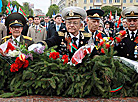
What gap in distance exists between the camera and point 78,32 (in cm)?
405

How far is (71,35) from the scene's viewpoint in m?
3.98

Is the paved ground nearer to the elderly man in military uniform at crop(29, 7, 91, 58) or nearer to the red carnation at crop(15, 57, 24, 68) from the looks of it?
the red carnation at crop(15, 57, 24, 68)

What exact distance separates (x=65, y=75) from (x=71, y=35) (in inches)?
43.1

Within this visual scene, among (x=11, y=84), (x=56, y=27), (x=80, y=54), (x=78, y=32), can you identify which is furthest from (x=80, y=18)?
(x=56, y=27)

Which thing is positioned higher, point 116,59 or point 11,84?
point 116,59

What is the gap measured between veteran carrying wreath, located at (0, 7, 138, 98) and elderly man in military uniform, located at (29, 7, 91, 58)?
0.66 metres

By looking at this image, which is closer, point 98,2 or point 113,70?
point 113,70

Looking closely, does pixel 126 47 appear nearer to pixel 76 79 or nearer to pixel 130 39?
pixel 130 39

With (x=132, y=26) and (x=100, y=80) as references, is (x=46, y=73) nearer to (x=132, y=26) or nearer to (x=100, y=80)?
(x=100, y=80)

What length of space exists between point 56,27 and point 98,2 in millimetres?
72981

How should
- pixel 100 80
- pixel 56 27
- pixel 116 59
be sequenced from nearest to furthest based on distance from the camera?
pixel 100 80
pixel 116 59
pixel 56 27

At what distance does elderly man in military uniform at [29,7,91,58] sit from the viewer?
3.87m

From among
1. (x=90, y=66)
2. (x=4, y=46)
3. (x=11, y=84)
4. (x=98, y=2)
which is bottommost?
(x=11, y=84)

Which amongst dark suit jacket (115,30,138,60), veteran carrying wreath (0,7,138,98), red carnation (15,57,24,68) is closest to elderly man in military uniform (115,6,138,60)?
dark suit jacket (115,30,138,60)
